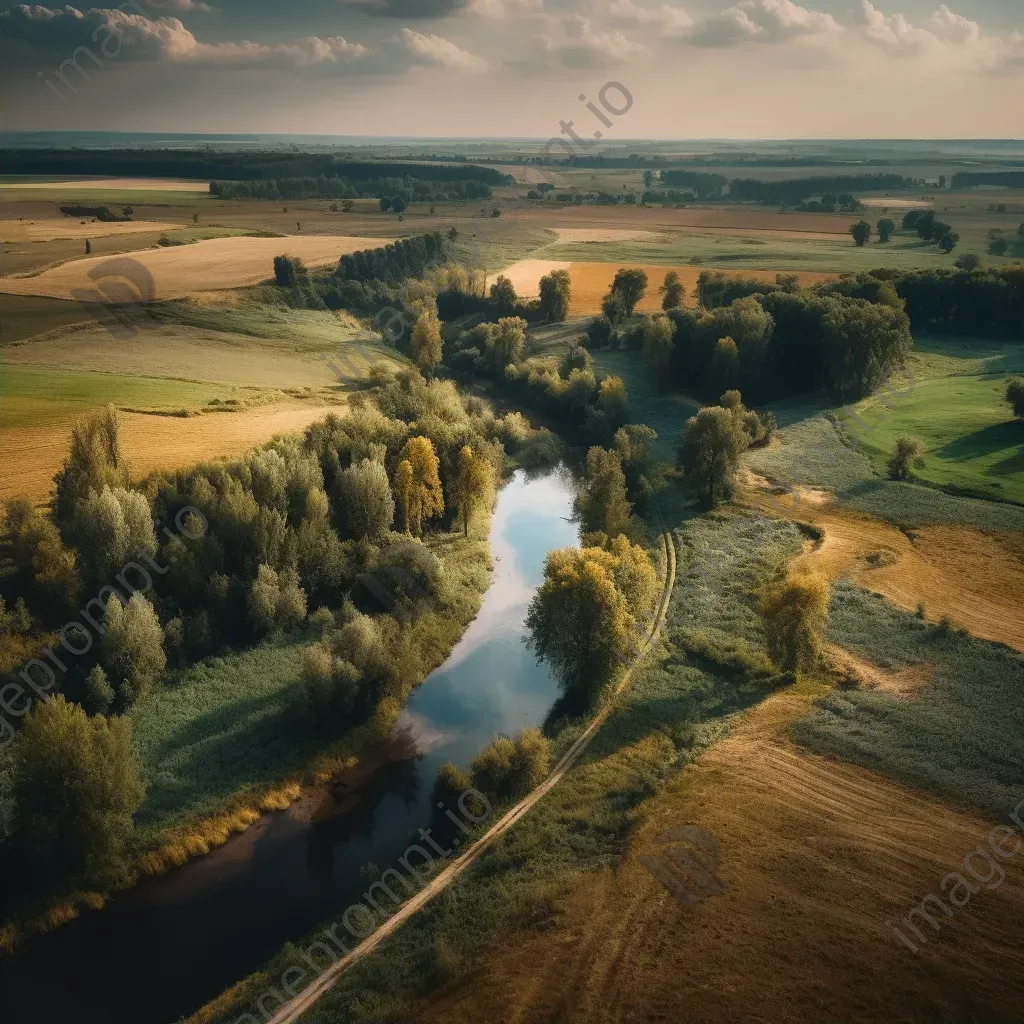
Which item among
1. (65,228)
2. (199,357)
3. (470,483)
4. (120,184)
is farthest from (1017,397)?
(120,184)

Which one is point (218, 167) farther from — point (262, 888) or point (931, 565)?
point (262, 888)

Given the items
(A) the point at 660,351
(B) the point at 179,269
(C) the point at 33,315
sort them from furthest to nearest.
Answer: (B) the point at 179,269 < (A) the point at 660,351 < (C) the point at 33,315

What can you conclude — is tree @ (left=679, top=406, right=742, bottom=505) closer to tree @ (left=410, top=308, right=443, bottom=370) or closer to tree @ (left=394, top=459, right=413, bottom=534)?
tree @ (left=394, top=459, right=413, bottom=534)

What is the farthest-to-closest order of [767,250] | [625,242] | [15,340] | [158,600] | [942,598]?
[625,242]
[767,250]
[15,340]
[942,598]
[158,600]

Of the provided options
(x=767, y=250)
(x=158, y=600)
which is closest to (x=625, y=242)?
(x=767, y=250)

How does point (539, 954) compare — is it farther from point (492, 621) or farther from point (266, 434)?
point (266, 434)

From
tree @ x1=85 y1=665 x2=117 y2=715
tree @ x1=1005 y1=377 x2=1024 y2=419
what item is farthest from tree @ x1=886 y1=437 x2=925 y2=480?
tree @ x1=85 y1=665 x2=117 y2=715
